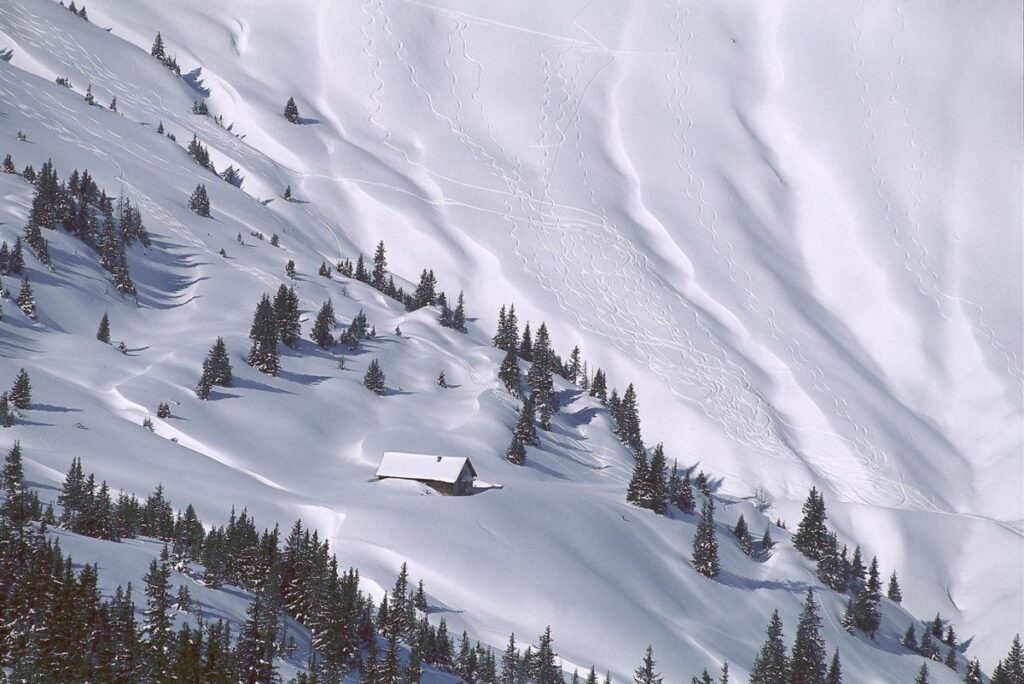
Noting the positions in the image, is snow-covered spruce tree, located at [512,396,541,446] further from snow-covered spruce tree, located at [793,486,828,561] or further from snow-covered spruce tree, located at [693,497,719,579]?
snow-covered spruce tree, located at [793,486,828,561]

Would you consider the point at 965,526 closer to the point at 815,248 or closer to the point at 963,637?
the point at 963,637

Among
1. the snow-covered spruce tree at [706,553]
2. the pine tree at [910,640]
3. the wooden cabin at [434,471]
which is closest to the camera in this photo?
the wooden cabin at [434,471]

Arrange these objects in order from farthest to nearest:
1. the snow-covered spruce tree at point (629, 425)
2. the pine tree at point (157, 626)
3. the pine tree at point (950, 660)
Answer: the snow-covered spruce tree at point (629, 425) < the pine tree at point (950, 660) < the pine tree at point (157, 626)

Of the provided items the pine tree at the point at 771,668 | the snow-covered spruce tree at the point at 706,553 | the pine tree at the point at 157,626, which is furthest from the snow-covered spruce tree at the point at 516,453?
the pine tree at the point at 157,626

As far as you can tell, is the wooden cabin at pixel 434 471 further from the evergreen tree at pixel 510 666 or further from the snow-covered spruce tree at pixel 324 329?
the snow-covered spruce tree at pixel 324 329

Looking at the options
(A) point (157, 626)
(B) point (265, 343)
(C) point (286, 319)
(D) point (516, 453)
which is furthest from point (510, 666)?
(C) point (286, 319)

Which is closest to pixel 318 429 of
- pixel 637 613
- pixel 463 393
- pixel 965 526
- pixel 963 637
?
pixel 463 393

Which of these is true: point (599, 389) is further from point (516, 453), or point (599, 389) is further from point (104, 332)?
point (104, 332)

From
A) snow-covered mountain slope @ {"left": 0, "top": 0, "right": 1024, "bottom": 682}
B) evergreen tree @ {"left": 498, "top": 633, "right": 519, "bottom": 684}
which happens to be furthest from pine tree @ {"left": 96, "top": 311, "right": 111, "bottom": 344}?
evergreen tree @ {"left": 498, "top": 633, "right": 519, "bottom": 684}
